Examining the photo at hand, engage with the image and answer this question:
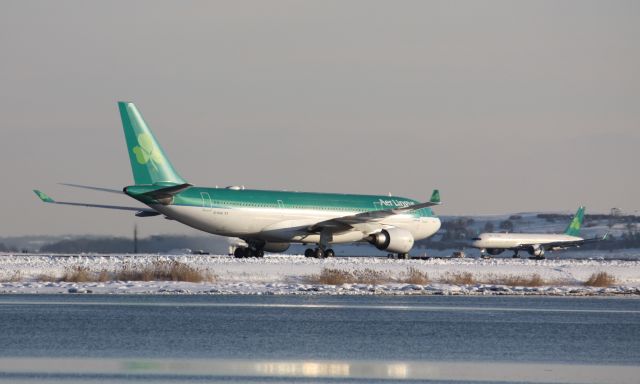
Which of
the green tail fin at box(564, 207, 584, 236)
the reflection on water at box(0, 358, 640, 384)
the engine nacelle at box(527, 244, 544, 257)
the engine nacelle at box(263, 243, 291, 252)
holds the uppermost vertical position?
the green tail fin at box(564, 207, 584, 236)

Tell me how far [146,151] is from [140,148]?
334 millimetres

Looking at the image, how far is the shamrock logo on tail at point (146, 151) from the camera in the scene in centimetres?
5541

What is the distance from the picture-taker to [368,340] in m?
22.9

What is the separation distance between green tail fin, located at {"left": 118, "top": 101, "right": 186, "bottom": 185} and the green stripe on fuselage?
42.5 inches

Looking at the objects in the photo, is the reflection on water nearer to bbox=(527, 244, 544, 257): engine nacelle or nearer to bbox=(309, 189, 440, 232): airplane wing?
bbox=(309, 189, 440, 232): airplane wing

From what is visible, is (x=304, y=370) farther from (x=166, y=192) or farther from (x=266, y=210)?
(x=266, y=210)

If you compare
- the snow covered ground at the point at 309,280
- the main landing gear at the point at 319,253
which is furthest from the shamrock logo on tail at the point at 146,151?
the main landing gear at the point at 319,253

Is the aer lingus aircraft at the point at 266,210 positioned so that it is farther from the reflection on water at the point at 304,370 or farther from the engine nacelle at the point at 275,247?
the reflection on water at the point at 304,370

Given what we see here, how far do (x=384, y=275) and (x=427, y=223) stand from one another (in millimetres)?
20979

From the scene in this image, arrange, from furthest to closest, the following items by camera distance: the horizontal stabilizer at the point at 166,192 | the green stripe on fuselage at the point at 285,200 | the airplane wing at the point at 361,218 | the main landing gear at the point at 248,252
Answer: the main landing gear at the point at 248,252 → the airplane wing at the point at 361,218 → the green stripe on fuselage at the point at 285,200 → the horizontal stabilizer at the point at 166,192

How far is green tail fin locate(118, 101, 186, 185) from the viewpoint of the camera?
5519cm

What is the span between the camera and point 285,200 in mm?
60938

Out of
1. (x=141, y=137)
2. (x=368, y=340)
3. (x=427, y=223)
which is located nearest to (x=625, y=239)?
(x=427, y=223)

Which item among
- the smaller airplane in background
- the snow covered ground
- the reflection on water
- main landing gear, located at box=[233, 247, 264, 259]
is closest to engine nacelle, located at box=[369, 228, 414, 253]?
main landing gear, located at box=[233, 247, 264, 259]
